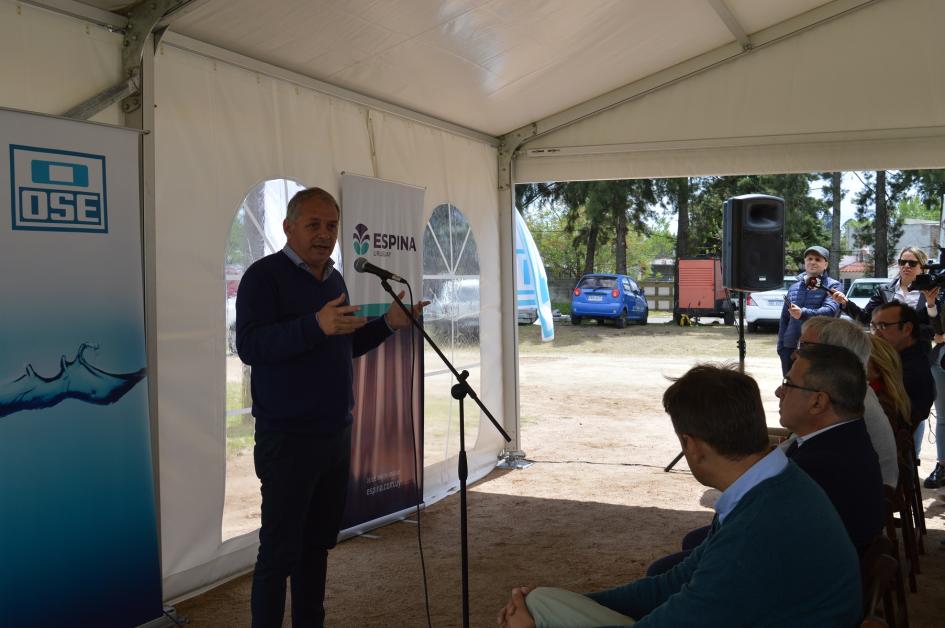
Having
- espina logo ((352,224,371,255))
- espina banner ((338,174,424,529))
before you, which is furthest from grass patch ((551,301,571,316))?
espina logo ((352,224,371,255))

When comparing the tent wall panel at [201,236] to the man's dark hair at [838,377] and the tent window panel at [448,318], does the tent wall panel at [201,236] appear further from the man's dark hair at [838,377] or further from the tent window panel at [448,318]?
the man's dark hair at [838,377]

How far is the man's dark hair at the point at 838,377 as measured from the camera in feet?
7.17

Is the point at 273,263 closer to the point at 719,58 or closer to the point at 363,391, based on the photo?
the point at 363,391

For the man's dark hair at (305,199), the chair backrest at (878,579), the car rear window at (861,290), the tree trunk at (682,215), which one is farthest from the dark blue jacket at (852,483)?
the tree trunk at (682,215)

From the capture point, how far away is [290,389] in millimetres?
2717

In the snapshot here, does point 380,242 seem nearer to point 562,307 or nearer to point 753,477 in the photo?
point 753,477

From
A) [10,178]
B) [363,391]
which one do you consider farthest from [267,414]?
[363,391]

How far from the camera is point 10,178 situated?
2639mm

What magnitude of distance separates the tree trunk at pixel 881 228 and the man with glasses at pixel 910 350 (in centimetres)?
2343

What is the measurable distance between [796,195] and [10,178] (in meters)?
→ 23.9

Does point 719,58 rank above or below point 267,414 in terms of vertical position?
above

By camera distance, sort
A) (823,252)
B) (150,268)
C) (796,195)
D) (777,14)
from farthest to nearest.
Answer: (796,195), (823,252), (777,14), (150,268)

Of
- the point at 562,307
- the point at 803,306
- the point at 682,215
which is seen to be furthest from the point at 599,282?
the point at 803,306

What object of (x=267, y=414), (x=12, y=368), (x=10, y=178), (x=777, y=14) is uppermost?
(x=777, y=14)
